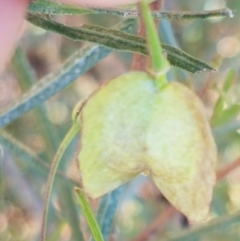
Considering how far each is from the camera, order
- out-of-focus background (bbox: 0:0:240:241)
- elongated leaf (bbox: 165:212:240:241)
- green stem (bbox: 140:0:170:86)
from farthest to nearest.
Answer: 1. out-of-focus background (bbox: 0:0:240:241)
2. elongated leaf (bbox: 165:212:240:241)
3. green stem (bbox: 140:0:170:86)

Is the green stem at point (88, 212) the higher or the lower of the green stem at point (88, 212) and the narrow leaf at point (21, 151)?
the higher

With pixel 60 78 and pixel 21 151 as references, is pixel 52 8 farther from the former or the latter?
pixel 21 151

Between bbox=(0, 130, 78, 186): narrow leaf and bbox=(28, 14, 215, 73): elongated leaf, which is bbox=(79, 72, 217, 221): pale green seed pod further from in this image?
bbox=(0, 130, 78, 186): narrow leaf

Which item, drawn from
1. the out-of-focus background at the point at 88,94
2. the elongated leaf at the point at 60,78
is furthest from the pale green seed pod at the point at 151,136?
the out-of-focus background at the point at 88,94

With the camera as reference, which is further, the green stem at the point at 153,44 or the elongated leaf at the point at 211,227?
the elongated leaf at the point at 211,227

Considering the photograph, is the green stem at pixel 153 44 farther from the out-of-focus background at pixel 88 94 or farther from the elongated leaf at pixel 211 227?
the out-of-focus background at pixel 88 94

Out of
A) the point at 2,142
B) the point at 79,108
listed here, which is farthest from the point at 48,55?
the point at 79,108

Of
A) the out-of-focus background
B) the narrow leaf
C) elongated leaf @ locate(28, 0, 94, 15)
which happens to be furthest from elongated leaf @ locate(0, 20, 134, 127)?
the out-of-focus background
